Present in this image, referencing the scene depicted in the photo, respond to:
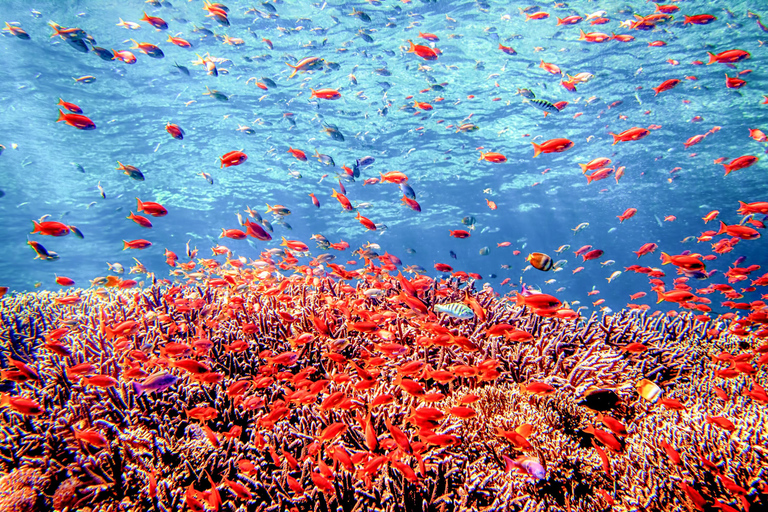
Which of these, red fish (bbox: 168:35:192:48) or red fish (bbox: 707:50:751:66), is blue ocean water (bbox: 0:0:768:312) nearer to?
red fish (bbox: 168:35:192:48)

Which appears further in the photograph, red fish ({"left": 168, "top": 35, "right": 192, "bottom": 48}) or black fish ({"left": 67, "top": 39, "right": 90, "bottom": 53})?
red fish ({"left": 168, "top": 35, "right": 192, "bottom": 48})

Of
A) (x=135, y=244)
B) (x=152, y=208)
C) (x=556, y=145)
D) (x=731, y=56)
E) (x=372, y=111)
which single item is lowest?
(x=372, y=111)

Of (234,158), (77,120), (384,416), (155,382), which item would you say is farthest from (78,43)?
(384,416)

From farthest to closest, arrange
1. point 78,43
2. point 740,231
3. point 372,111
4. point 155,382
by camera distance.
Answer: point 372,111 < point 78,43 < point 740,231 < point 155,382

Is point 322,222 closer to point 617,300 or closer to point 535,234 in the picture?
point 535,234

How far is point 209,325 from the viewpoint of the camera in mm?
4863

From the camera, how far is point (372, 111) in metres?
21.1

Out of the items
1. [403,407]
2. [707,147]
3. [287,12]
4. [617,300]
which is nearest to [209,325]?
[403,407]

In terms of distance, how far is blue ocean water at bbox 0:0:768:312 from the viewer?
15.1m

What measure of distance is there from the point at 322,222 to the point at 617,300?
310 ft

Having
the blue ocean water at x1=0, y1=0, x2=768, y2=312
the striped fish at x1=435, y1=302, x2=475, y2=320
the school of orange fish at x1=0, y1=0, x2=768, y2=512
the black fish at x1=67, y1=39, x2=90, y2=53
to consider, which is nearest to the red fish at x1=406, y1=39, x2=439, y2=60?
the blue ocean water at x1=0, y1=0, x2=768, y2=312

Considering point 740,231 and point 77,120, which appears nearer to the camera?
point 77,120

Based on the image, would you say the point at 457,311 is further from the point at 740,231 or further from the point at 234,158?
the point at 740,231

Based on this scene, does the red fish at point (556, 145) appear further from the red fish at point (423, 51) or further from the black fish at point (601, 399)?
the black fish at point (601, 399)
